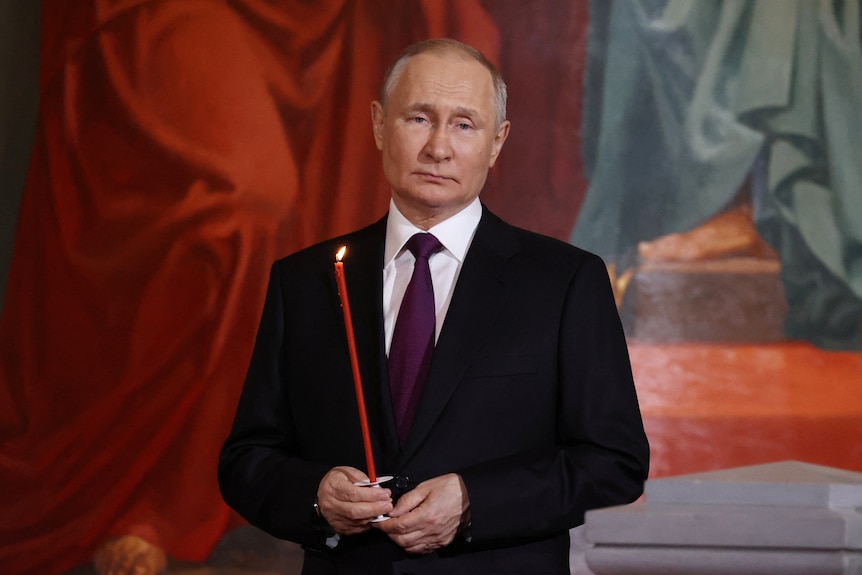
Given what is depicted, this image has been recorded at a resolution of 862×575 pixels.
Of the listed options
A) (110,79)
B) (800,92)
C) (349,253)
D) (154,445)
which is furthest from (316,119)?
(349,253)

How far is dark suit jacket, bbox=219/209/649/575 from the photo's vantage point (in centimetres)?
191

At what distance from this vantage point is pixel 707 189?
4.46m

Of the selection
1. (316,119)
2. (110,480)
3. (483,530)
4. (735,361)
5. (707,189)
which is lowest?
(110,480)

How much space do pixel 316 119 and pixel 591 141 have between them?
1235 mm

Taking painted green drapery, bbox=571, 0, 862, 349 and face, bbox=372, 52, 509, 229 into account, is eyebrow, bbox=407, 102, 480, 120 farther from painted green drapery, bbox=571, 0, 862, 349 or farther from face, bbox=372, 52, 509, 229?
painted green drapery, bbox=571, 0, 862, 349

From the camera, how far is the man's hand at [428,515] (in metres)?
1.78

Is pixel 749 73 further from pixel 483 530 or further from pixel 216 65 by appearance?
pixel 483 530

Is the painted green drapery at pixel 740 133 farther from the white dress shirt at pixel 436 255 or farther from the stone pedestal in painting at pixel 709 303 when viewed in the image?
the white dress shirt at pixel 436 255

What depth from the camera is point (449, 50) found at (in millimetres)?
2158

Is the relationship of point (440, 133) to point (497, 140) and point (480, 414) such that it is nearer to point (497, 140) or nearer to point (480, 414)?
point (497, 140)

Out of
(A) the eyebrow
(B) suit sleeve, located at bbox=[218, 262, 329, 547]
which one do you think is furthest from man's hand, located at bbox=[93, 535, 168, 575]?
(A) the eyebrow

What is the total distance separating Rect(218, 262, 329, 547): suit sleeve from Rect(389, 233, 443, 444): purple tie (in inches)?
7.7

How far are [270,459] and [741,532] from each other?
1369mm

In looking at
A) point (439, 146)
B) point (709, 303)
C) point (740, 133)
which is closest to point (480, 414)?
point (439, 146)
